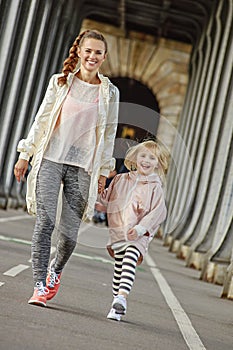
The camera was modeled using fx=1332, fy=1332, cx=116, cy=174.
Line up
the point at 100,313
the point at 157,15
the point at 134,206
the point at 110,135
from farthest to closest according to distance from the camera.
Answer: the point at 157,15
the point at 100,313
the point at 134,206
the point at 110,135

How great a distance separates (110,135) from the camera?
968 cm

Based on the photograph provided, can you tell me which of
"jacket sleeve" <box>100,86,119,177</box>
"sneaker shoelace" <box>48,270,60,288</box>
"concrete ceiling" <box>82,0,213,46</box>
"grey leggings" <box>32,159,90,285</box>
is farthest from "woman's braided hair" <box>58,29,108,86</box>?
"concrete ceiling" <box>82,0,213,46</box>

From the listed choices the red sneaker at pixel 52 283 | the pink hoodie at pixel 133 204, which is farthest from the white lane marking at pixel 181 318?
the red sneaker at pixel 52 283

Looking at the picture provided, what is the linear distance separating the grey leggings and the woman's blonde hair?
0.49m

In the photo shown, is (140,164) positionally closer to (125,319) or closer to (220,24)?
(125,319)

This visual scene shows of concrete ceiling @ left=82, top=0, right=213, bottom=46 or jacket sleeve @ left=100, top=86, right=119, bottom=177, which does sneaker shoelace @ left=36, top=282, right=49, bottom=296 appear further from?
concrete ceiling @ left=82, top=0, right=213, bottom=46

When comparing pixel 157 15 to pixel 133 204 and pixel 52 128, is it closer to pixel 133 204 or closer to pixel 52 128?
pixel 133 204

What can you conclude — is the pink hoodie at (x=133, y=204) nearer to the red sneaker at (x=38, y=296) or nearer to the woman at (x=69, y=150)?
the woman at (x=69, y=150)

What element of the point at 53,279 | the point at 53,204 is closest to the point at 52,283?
the point at 53,279

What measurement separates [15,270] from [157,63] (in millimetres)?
39465

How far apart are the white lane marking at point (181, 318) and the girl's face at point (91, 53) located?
2.04 metres

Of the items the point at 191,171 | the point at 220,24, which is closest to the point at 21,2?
the point at 220,24

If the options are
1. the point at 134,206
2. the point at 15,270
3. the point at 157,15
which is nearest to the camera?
the point at 134,206

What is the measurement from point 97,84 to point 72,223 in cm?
102
